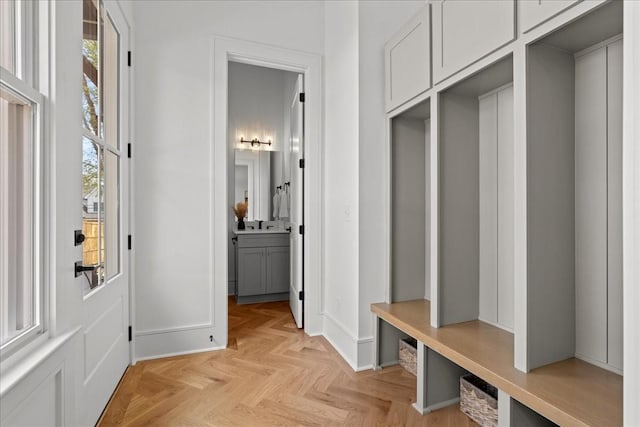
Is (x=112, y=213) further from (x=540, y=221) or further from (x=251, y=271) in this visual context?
(x=540, y=221)

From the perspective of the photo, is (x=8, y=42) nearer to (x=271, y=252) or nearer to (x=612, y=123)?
(x=612, y=123)

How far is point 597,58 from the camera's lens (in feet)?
4.79

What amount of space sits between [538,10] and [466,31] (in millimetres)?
409

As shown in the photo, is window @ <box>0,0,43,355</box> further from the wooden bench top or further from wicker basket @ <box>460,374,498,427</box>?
wicker basket @ <box>460,374,498,427</box>

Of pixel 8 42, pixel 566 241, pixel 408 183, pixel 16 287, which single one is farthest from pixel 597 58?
pixel 16 287

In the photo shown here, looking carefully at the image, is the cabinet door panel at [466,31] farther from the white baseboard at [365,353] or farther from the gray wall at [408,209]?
the white baseboard at [365,353]

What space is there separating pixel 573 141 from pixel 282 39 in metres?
2.41

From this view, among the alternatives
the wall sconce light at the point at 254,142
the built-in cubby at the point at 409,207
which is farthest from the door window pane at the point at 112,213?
the wall sconce light at the point at 254,142

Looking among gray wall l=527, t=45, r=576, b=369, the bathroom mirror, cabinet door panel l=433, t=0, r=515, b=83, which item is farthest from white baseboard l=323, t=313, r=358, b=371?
the bathroom mirror

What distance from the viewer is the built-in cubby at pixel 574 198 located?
1.40 metres

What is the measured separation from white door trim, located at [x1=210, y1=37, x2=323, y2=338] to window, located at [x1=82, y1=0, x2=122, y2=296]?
0.74 meters

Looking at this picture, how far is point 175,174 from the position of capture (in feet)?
8.85

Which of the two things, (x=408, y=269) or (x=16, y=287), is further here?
(x=408, y=269)

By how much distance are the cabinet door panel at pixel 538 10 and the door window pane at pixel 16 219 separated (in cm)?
185
